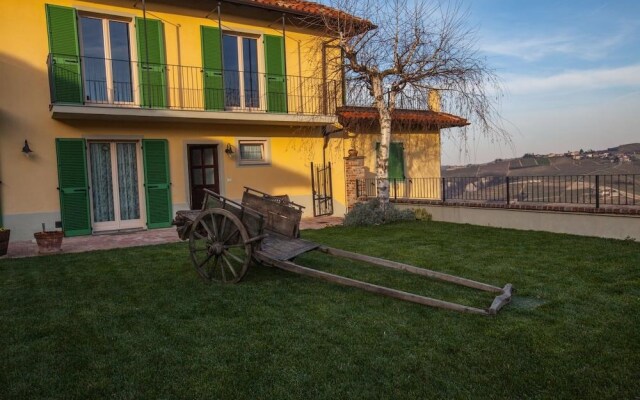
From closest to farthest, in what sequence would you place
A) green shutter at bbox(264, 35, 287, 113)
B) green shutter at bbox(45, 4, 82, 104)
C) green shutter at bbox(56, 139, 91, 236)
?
green shutter at bbox(45, 4, 82, 104) < green shutter at bbox(56, 139, 91, 236) < green shutter at bbox(264, 35, 287, 113)

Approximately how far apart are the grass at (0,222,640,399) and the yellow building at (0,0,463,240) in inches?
177

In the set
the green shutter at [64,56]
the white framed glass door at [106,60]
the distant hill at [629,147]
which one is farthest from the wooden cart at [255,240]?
the distant hill at [629,147]

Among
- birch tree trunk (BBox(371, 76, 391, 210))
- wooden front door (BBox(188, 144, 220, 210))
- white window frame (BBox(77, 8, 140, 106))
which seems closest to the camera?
white window frame (BBox(77, 8, 140, 106))

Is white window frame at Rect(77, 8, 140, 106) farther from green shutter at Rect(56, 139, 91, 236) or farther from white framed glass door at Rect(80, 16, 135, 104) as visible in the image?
green shutter at Rect(56, 139, 91, 236)

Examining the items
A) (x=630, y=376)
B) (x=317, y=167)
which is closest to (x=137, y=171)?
(x=317, y=167)

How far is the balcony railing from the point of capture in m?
9.54

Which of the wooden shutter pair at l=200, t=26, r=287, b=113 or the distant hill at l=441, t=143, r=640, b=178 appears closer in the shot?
the distant hill at l=441, t=143, r=640, b=178

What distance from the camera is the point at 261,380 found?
2770 mm

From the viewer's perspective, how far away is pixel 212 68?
36.7ft

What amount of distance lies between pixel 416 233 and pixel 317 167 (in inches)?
190

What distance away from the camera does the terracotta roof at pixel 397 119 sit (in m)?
11.7

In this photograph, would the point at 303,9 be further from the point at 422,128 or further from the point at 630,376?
the point at 630,376

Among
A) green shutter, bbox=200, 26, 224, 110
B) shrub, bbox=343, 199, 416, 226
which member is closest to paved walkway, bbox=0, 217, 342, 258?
shrub, bbox=343, 199, 416, 226

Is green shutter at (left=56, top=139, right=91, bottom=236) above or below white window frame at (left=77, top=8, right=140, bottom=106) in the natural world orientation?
below
